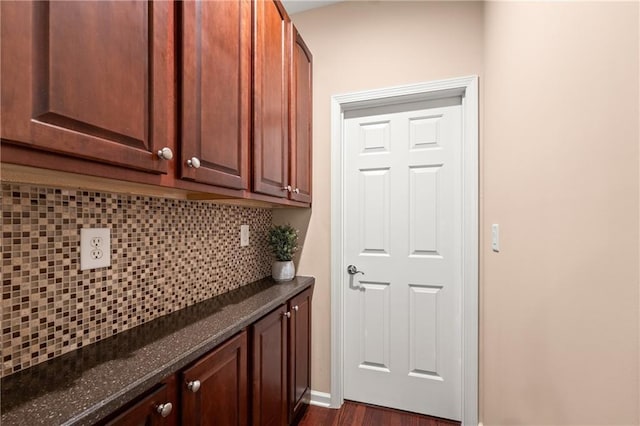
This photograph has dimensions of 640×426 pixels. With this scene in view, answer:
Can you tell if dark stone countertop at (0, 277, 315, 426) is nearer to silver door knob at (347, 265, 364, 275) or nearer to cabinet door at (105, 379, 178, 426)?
cabinet door at (105, 379, 178, 426)

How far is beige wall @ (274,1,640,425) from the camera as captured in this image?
1.76 feet

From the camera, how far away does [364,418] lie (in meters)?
1.89

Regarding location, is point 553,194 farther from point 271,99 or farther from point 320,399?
point 320,399

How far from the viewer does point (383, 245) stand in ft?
6.52

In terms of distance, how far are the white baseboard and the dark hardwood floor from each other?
0.10 feet

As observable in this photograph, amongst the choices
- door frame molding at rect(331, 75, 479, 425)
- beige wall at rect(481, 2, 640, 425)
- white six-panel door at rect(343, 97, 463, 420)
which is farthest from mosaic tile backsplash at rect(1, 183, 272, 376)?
beige wall at rect(481, 2, 640, 425)

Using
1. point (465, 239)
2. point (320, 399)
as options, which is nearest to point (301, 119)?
point (465, 239)

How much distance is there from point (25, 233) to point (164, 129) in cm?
47

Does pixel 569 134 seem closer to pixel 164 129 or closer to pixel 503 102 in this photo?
pixel 503 102

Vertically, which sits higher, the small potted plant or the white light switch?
the white light switch

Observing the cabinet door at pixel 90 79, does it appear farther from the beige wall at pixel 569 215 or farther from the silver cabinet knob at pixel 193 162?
the beige wall at pixel 569 215

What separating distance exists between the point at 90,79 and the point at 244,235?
1220 millimetres

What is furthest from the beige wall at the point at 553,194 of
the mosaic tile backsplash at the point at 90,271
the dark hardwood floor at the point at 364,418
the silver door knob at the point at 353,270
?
the mosaic tile backsplash at the point at 90,271

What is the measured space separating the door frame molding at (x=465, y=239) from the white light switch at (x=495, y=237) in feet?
0.80
